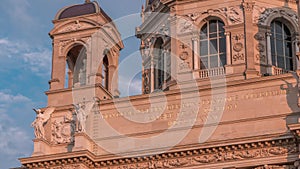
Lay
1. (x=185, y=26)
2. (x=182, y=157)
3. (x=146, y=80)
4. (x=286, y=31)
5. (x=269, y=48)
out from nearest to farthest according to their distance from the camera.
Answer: (x=182, y=157) → (x=269, y=48) → (x=185, y=26) → (x=286, y=31) → (x=146, y=80)

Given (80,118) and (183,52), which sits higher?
(183,52)

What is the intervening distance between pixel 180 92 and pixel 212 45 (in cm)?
481

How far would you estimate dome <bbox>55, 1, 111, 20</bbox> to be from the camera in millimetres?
36750

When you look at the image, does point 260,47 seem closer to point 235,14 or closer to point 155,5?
point 235,14

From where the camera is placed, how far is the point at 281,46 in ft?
121

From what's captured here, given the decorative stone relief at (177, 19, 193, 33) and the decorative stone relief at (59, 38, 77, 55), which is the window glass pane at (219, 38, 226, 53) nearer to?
the decorative stone relief at (177, 19, 193, 33)

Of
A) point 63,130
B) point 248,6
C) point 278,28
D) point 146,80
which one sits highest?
point 248,6

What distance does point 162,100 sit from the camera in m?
33.0

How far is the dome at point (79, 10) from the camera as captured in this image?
36.8 meters

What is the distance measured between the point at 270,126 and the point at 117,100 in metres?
7.08

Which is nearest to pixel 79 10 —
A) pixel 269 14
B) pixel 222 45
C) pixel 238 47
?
pixel 222 45

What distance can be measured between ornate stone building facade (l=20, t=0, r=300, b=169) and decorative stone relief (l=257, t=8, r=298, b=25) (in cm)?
6

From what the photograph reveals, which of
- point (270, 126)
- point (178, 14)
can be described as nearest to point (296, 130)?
point (270, 126)

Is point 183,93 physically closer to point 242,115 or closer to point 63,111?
point 242,115
